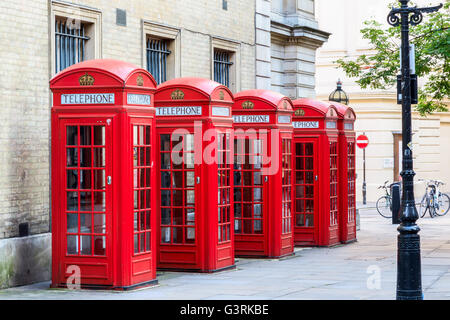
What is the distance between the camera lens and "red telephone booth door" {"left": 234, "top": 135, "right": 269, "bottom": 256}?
15844mm

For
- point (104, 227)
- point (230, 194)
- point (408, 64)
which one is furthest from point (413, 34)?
point (104, 227)

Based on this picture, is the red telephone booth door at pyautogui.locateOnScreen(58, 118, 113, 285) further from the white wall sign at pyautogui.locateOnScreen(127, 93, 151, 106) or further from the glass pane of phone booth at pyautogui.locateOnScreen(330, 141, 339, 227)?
the glass pane of phone booth at pyautogui.locateOnScreen(330, 141, 339, 227)

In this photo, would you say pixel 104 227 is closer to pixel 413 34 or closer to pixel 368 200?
pixel 413 34

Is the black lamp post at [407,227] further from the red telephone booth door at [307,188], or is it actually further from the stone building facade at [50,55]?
the red telephone booth door at [307,188]

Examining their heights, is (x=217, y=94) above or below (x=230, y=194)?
above

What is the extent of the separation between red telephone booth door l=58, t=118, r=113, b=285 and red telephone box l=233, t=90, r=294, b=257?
4.37 m

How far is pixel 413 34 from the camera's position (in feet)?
69.3

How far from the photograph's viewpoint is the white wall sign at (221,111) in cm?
1389

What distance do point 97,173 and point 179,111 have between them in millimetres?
2296

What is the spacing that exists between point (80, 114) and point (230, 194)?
346 centimetres

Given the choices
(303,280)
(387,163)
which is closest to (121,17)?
(303,280)

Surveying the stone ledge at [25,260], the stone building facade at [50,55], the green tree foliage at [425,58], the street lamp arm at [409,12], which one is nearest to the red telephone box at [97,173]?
the stone ledge at [25,260]

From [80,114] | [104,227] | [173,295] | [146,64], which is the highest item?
[146,64]

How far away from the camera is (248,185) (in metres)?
16.0
